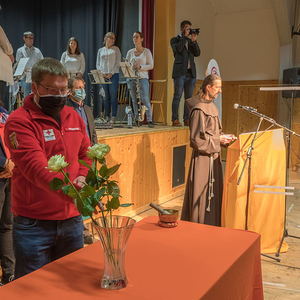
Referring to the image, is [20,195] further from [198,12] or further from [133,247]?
[198,12]

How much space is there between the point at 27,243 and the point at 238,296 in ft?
2.69

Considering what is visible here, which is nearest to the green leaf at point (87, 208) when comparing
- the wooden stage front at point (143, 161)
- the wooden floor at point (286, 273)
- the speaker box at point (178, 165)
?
the wooden floor at point (286, 273)

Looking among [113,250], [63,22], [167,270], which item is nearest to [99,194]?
[113,250]

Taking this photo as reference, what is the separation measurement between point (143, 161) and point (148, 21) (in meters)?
3.01

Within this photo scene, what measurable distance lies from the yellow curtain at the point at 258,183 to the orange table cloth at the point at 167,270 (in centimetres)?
148

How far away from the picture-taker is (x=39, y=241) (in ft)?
5.22

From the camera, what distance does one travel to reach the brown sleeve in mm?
3303

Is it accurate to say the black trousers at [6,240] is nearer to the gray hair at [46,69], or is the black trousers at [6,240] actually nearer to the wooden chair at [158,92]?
the gray hair at [46,69]

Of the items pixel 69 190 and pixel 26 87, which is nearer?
pixel 69 190

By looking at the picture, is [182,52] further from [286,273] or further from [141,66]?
[286,273]

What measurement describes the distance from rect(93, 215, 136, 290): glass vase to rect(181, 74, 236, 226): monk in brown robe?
7.16 feet

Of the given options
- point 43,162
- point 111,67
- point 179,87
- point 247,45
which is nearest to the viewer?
point 43,162

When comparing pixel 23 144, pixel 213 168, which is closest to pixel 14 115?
pixel 23 144

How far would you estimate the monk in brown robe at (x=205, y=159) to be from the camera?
3.31 metres
